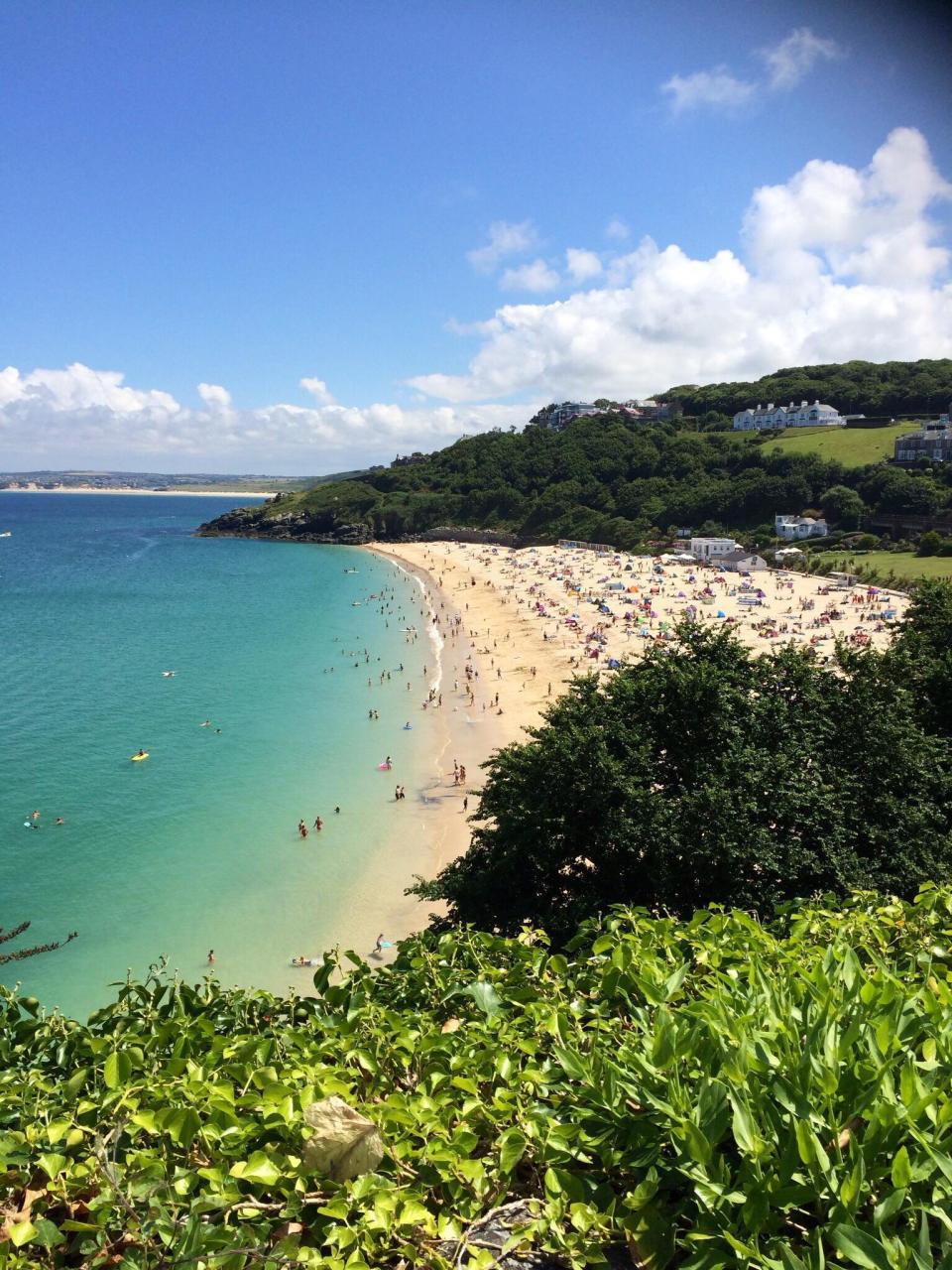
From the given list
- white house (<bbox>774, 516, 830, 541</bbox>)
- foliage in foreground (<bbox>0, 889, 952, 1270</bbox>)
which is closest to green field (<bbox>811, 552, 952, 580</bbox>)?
white house (<bbox>774, 516, 830, 541</bbox>)

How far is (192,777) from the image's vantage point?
1088 inches

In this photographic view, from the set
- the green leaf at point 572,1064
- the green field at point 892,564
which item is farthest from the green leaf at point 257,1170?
the green field at point 892,564

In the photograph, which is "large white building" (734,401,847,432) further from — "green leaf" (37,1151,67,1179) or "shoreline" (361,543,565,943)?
"green leaf" (37,1151,67,1179)

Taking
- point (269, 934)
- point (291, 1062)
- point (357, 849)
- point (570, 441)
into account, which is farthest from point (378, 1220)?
point (570, 441)

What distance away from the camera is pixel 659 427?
420ft

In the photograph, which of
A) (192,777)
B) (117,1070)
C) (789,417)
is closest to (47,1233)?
(117,1070)

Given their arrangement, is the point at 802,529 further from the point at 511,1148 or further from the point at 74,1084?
the point at 74,1084

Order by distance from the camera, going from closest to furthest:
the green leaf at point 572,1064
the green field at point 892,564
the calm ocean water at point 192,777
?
the green leaf at point 572,1064 < the calm ocean water at point 192,777 < the green field at point 892,564

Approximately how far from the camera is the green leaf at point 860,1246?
2.10 metres

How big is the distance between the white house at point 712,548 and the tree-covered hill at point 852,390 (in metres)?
58.7

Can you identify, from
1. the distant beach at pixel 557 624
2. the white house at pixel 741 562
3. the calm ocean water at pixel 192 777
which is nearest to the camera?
the calm ocean water at pixel 192 777

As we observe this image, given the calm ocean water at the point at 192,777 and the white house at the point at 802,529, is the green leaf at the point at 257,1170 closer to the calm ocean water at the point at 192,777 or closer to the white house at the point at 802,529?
the calm ocean water at the point at 192,777

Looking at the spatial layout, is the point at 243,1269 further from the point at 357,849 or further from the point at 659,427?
the point at 659,427

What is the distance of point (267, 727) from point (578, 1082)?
103ft
